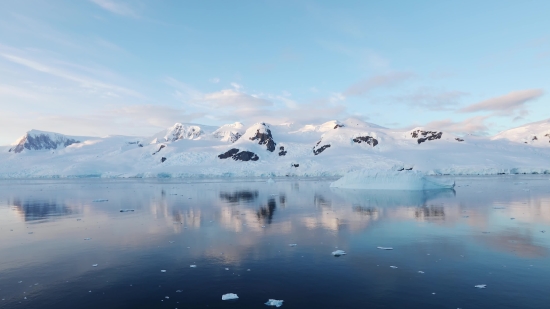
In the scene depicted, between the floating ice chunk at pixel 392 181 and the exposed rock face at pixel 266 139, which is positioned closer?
the floating ice chunk at pixel 392 181

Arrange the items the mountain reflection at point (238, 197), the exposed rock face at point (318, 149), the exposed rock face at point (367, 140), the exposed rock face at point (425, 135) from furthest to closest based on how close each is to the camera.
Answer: the exposed rock face at point (367, 140) < the exposed rock face at point (318, 149) < the exposed rock face at point (425, 135) < the mountain reflection at point (238, 197)

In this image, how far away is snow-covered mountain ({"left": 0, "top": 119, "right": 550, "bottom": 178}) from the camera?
4336 inches

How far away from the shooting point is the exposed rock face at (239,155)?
464ft

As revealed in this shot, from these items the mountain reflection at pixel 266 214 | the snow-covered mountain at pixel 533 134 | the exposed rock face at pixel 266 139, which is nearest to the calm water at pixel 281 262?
the mountain reflection at pixel 266 214

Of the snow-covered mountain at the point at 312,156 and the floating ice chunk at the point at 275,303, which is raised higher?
the snow-covered mountain at the point at 312,156

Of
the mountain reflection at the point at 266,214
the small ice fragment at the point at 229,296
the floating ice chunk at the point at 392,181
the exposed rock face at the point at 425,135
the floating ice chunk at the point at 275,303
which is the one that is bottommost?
the floating ice chunk at the point at 275,303

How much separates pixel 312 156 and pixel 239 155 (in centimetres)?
2994

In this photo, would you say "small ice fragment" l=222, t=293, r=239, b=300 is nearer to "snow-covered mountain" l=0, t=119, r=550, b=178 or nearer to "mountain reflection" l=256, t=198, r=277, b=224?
"mountain reflection" l=256, t=198, r=277, b=224

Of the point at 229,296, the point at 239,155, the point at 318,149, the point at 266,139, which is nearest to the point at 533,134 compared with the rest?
the point at 318,149

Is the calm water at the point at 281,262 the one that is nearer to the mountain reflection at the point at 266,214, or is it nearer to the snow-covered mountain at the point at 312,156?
the mountain reflection at the point at 266,214

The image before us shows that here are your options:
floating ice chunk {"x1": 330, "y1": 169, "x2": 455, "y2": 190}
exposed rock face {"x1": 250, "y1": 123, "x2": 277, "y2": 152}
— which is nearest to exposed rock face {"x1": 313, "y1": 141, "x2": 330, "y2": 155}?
exposed rock face {"x1": 250, "y1": 123, "x2": 277, "y2": 152}

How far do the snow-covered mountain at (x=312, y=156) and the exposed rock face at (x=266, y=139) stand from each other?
46 cm

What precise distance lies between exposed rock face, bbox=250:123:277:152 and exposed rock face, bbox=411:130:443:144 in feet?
196

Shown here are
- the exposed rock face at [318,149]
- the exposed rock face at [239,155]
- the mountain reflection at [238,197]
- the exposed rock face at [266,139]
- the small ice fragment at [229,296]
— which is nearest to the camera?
the small ice fragment at [229,296]
